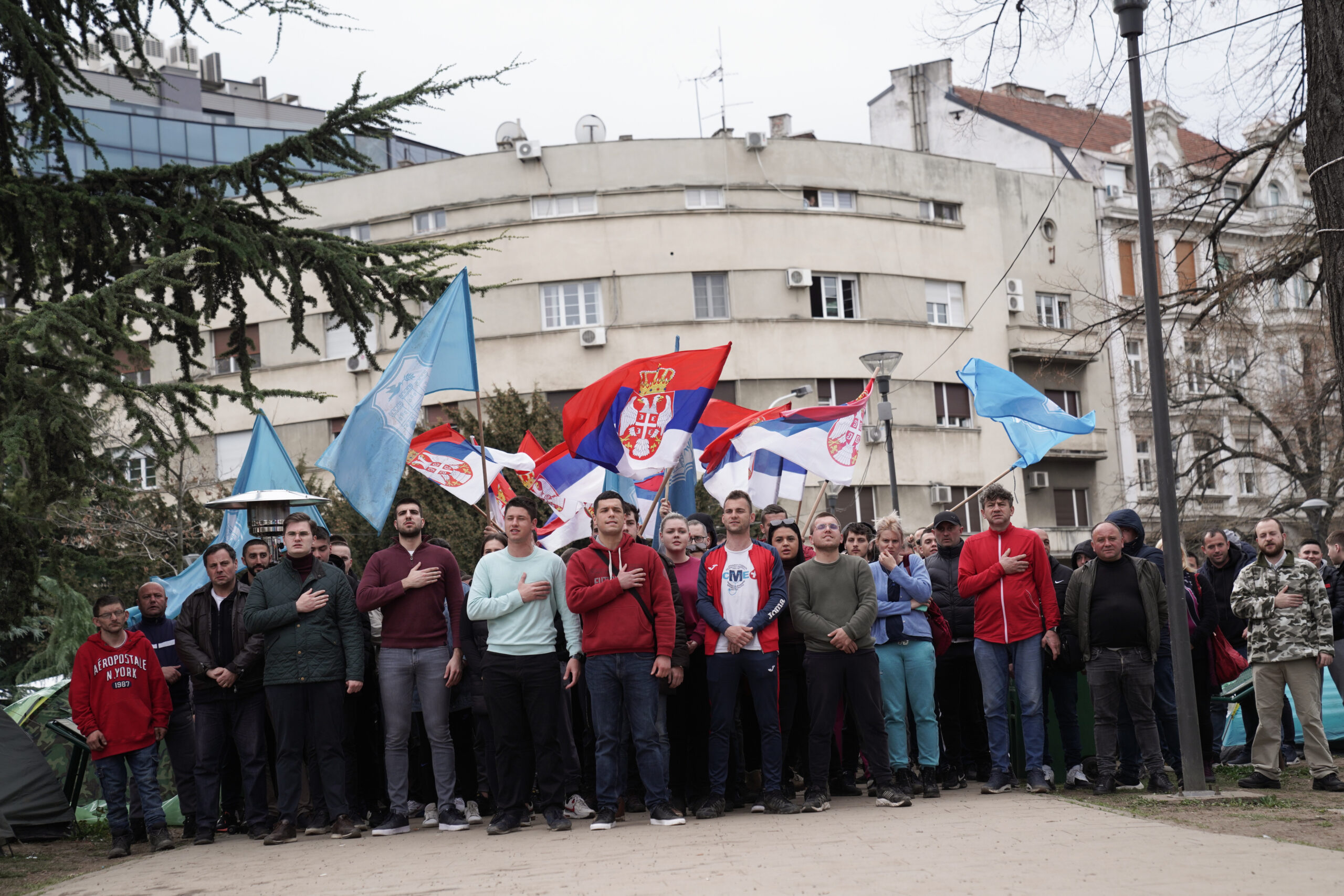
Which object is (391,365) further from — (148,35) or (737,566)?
(148,35)

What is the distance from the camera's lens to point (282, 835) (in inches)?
368

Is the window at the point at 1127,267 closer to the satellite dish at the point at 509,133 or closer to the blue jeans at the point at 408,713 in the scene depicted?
the satellite dish at the point at 509,133

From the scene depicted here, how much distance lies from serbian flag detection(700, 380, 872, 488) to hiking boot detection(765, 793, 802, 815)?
4.26 metres

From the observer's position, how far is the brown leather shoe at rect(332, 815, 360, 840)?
370 inches

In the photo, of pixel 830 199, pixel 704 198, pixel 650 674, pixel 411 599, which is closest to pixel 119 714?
pixel 411 599

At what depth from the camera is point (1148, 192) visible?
9.94 metres

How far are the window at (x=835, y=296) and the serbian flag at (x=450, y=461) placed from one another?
2467cm

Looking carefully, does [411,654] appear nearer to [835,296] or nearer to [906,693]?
[906,693]

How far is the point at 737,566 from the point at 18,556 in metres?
5.91

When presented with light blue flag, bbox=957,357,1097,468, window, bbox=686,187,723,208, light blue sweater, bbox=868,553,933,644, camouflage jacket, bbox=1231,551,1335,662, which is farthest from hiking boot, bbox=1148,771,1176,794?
window, bbox=686,187,723,208

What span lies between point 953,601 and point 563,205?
29.1 metres

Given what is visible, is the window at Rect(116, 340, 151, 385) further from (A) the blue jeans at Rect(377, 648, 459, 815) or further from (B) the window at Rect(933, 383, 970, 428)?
(B) the window at Rect(933, 383, 970, 428)

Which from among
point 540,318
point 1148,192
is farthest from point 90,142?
point 540,318

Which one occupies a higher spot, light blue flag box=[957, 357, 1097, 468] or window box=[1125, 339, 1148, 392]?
window box=[1125, 339, 1148, 392]
